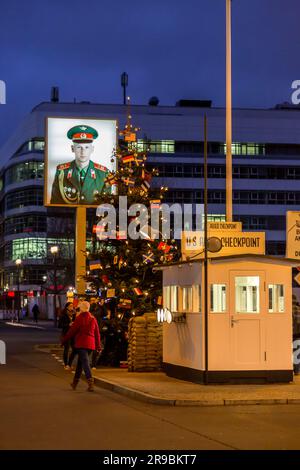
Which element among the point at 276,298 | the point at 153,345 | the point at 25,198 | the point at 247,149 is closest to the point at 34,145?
the point at 25,198

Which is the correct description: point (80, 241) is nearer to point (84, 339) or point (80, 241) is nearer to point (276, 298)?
point (276, 298)

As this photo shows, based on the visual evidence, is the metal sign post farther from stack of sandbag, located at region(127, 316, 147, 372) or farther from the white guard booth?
the white guard booth

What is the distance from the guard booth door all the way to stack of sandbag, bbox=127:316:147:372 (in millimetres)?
3897

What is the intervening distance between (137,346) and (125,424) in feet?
29.5

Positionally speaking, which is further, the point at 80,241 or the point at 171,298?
the point at 80,241

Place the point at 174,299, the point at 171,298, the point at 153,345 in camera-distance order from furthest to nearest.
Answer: the point at 153,345 < the point at 171,298 < the point at 174,299

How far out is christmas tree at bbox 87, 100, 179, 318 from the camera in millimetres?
23922

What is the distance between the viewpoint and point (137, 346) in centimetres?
2155

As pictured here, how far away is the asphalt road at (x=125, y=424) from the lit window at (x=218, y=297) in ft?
9.54

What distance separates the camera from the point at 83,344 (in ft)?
57.1

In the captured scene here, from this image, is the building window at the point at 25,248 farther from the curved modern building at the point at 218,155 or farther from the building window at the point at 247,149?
the building window at the point at 247,149

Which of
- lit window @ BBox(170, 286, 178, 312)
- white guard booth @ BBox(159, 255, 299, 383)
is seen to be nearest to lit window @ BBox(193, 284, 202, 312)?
white guard booth @ BBox(159, 255, 299, 383)

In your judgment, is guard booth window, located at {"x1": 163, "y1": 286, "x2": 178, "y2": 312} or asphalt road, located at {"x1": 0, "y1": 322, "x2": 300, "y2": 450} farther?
guard booth window, located at {"x1": 163, "y1": 286, "x2": 178, "y2": 312}
